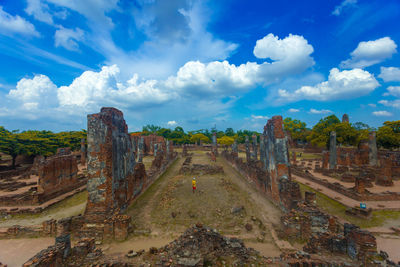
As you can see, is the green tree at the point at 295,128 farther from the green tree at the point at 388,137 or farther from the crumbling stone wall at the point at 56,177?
the crumbling stone wall at the point at 56,177

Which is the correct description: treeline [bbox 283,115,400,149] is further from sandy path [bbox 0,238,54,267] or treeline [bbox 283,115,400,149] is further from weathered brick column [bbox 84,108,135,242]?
sandy path [bbox 0,238,54,267]

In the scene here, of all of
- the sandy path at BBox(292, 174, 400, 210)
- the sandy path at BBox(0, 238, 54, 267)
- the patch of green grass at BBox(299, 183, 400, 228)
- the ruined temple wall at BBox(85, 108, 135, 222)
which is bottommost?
the sandy path at BBox(0, 238, 54, 267)

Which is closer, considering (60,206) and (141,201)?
(141,201)

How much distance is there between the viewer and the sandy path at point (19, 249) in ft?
21.7

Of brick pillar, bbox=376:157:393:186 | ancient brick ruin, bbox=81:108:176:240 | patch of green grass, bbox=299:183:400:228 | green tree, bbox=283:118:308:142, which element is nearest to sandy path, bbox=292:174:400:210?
patch of green grass, bbox=299:183:400:228

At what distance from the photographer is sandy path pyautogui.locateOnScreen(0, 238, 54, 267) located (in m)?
6.61

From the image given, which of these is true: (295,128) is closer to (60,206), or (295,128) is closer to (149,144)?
(149,144)

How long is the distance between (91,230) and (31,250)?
2.24 metres

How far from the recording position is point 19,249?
7.29 metres

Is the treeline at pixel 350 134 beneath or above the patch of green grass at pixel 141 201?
above

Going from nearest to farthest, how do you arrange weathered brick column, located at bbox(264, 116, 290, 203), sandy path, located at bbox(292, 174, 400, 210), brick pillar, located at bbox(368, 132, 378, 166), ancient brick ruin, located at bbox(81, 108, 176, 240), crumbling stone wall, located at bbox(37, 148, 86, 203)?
1. ancient brick ruin, located at bbox(81, 108, 176, 240)
2. weathered brick column, located at bbox(264, 116, 290, 203)
3. sandy path, located at bbox(292, 174, 400, 210)
4. crumbling stone wall, located at bbox(37, 148, 86, 203)
5. brick pillar, located at bbox(368, 132, 378, 166)

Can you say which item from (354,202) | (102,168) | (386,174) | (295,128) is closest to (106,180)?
(102,168)

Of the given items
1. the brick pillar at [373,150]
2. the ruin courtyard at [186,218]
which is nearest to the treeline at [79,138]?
the brick pillar at [373,150]

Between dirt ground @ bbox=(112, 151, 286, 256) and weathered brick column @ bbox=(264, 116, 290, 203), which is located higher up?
weathered brick column @ bbox=(264, 116, 290, 203)
